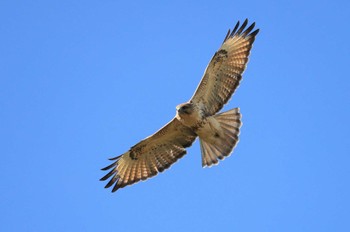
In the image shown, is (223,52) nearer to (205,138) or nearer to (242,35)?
(242,35)

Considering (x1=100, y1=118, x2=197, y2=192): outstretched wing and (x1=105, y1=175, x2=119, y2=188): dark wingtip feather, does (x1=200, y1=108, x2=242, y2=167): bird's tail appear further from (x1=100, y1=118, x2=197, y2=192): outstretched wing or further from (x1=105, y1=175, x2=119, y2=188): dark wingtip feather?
(x1=105, y1=175, x2=119, y2=188): dark wingtip feather

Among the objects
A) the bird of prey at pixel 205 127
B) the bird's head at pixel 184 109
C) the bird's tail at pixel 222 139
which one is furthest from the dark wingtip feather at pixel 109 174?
the bird's head at pixel 184 109

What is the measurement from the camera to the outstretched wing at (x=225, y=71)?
12781 millimetres

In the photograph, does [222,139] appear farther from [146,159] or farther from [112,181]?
[112,181]

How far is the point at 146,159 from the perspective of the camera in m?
13.5

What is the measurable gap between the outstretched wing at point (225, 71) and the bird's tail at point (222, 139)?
0.84ft

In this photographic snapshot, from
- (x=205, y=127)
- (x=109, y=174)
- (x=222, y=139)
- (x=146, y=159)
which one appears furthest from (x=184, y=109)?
(x=109, y=174)

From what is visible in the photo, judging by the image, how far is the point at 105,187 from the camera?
1342 cm

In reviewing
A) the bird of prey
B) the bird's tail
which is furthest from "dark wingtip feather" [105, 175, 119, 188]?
the bird's tail

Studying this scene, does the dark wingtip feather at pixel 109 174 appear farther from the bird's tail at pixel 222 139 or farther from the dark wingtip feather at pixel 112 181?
the bird's tail at pixel 222 139

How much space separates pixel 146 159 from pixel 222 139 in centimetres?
156

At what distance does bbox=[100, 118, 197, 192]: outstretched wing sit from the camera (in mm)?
13273

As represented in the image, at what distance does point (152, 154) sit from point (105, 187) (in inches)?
43.2

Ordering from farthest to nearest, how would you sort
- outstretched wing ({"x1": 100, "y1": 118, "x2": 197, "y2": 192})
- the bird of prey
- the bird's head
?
outstretched wing ({"x1": 100, "y1": 118, "x2": 197, "y2": 192})
the bird of prey
the bird's head
